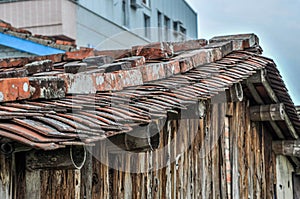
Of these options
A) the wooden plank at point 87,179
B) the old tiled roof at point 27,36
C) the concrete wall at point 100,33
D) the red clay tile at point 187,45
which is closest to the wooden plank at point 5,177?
the wooden plank at point 87,179

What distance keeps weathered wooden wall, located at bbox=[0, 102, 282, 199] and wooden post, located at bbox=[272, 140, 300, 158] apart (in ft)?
0.38

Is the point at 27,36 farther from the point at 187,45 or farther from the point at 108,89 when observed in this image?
the point at 108,89

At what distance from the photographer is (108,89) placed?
3.47 m

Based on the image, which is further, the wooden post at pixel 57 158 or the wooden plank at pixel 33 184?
the wooden plank at pixel 33 184

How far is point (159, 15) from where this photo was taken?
29.6 m

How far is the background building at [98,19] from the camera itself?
687 inches

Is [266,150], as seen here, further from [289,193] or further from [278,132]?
[289,193]

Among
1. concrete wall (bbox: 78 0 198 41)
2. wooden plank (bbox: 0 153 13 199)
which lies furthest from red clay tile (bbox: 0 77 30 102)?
concrete wall (bbox: 78 0 198 41)

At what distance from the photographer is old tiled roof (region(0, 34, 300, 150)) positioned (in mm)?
2418

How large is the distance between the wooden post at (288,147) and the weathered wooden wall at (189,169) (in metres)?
0.12

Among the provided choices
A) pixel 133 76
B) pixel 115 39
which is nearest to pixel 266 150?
pixel 133 76

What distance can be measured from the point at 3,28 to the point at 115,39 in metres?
11.7

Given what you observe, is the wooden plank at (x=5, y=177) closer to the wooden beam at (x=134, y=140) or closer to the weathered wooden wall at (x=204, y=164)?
the wooden beam at (x=134, y=140)

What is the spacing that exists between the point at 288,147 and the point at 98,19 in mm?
14649
